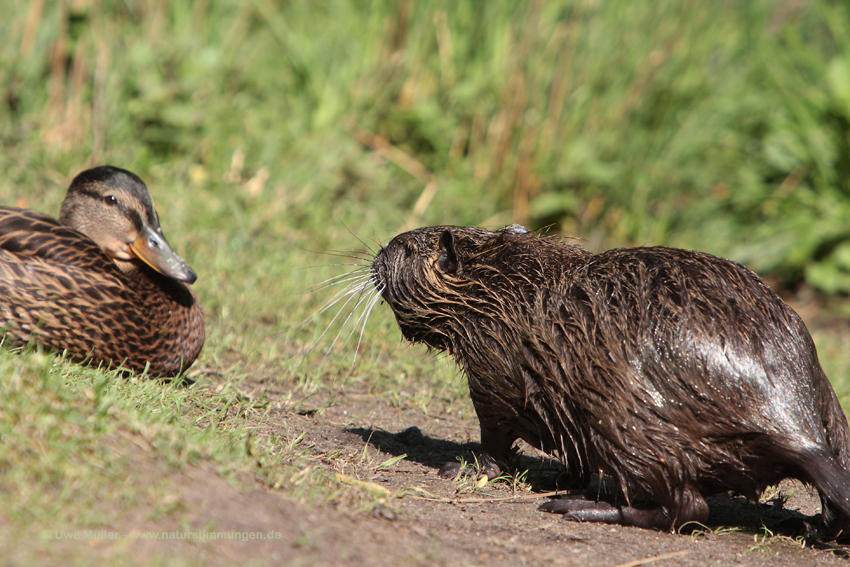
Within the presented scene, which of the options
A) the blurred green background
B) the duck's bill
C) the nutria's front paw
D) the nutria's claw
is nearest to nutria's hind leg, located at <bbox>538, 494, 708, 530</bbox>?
the nutria's claw

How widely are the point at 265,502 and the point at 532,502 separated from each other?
1236 millimetres

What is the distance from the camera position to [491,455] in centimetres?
338

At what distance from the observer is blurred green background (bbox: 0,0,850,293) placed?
6562 mm

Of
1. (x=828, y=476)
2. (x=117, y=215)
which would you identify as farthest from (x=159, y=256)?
(x=828, y=476)

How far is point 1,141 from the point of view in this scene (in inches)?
237

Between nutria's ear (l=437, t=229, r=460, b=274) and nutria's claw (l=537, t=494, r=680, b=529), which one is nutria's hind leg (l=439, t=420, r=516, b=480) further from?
nutria's ear (l=437, t=229, r=460, b=274)

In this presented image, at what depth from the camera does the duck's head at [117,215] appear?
3.83 metres

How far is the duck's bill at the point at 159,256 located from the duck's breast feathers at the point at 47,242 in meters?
0.21

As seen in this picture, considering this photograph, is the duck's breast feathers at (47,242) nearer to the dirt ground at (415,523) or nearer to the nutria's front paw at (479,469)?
the dirt ground at (415,523)

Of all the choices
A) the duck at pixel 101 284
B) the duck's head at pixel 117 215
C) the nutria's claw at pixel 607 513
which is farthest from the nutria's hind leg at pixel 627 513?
the duck's head at pixel 117 215

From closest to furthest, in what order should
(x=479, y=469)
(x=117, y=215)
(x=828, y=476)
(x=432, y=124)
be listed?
1. (x=828, y=476)
2. (x=479, y=469)
3. (x=117, y=215)
4. (x=432, y=124)

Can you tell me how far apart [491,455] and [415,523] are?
81 centimetres

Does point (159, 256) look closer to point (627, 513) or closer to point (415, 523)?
point (415, 523)

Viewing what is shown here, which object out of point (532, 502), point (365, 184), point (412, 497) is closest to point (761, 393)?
point (532, 502)
